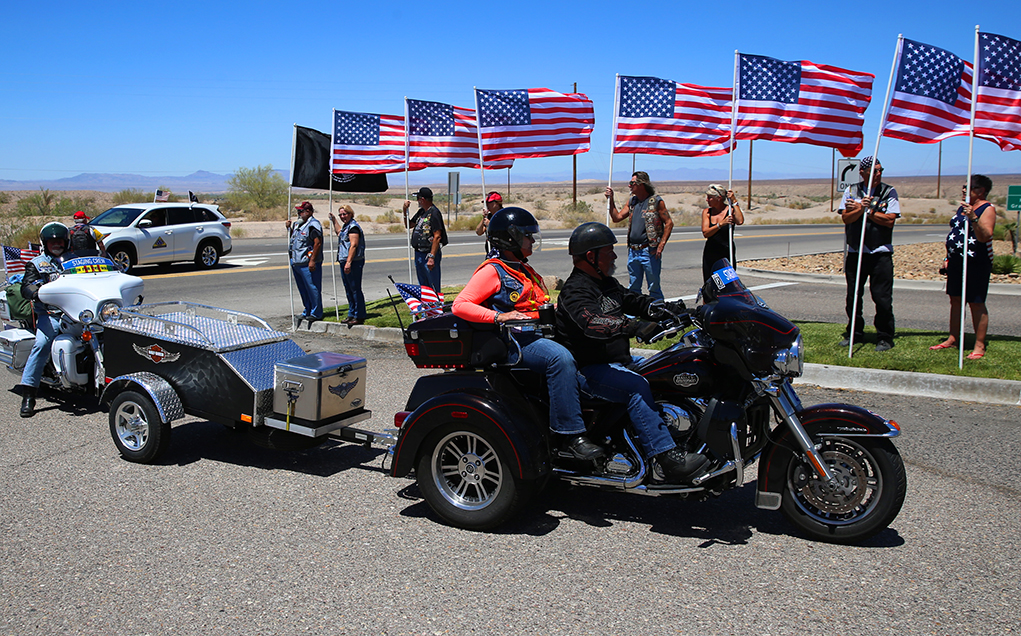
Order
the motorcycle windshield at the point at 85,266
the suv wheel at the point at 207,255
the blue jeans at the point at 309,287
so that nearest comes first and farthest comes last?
the motorcycle windshield at the point at 85,266 < the blue jeans at the point at 309,287 < the suv wheel at the point at 207,255

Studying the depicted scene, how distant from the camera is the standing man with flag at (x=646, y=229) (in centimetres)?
1025

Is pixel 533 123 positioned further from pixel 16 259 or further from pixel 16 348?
pixel 16 348

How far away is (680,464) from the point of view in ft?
14.1

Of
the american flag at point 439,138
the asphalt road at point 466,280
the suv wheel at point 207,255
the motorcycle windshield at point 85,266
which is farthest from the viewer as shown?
the suv wheel at point 207,255

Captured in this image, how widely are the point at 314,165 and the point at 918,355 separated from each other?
9.45 metres

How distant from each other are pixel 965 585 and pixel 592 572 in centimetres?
185

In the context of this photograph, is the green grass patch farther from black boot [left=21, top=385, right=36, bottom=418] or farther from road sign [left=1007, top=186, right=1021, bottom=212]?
road sign [left=1007, top=186, right=1021, bottom=212]

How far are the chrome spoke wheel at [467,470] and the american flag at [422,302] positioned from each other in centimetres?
84

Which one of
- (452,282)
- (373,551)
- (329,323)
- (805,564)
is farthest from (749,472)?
(452,282)

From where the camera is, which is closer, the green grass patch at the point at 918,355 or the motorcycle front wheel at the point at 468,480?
the motorcycle front wheel at the point at 468,480

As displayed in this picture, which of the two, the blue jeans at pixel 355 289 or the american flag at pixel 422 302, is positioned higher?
the american flag at pixel 422 302

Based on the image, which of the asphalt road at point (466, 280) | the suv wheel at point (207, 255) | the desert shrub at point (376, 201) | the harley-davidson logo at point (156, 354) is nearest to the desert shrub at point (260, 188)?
the desert shrub at point (376, 201)

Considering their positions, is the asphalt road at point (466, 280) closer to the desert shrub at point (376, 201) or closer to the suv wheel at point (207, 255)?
the suv wheel at point (207, 255)

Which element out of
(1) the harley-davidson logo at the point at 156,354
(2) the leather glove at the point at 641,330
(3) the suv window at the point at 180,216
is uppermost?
(3) the suv window at the point at 180,216
